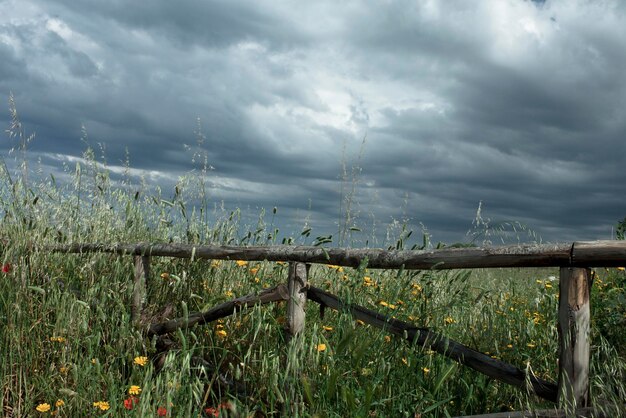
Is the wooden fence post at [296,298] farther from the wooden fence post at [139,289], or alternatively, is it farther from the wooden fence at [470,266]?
the wooden fence post at [139,289]

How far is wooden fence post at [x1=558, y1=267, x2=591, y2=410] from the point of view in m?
3.32

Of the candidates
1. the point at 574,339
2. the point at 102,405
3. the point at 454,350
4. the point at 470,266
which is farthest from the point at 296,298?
the point at 574,339

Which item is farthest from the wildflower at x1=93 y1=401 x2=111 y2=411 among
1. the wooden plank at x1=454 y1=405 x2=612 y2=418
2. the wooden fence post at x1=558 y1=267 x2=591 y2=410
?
the wooden fence post at x1=558 y1=267 x2=591 y2=410

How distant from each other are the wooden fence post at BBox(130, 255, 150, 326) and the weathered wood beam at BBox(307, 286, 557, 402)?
6.44ft

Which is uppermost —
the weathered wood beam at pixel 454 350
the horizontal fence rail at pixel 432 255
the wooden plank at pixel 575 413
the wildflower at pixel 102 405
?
the horizontal fence rail at pixel 432 255

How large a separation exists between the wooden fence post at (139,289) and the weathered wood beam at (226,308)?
278mm

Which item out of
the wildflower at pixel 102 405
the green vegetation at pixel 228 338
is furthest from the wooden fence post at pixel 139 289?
the wildflower at pixel 102 405

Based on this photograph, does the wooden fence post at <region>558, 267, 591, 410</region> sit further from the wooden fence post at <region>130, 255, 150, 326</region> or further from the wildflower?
the wooden fence post at <region>130, 255, 150, 326</region>

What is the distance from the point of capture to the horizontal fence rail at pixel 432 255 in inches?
130

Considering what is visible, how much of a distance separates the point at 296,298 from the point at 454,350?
1180 millimetres

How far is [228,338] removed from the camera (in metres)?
5.00

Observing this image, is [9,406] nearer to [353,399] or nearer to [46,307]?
[46,307]

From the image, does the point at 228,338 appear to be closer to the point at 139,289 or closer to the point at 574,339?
the point at 139,289

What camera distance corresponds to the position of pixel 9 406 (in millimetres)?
4641
